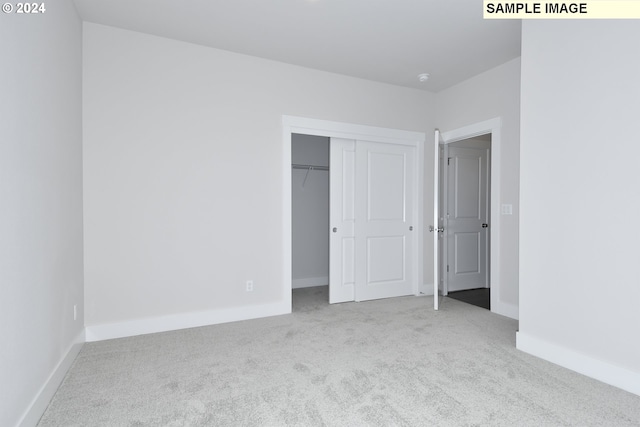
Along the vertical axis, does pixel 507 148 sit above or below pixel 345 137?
below

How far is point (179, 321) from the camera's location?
341 centimetres

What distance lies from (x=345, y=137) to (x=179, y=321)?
265 centimetres

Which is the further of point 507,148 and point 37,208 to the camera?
point 507,148

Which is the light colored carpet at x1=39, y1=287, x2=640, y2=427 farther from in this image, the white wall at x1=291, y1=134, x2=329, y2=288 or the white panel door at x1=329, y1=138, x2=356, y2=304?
the white wall at x1=291, y1=134, x2=329, y2=288

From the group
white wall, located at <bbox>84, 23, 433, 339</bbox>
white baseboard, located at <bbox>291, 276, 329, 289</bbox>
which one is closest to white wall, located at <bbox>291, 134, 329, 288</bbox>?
white baseboard, located at <bbox>291, 276, 329, 289</bbox>

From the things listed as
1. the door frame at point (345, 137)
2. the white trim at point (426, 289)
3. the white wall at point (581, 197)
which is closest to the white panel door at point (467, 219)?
the white trim at point (426, 289)

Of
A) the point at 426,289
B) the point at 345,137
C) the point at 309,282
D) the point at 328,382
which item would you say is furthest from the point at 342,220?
the point at 328,382

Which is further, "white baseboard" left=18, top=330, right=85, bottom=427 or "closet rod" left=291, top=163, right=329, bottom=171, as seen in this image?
"closet rod" left=291, top=163, right=329, bottom=171

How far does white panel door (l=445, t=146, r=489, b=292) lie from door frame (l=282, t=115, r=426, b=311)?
1.47 feet

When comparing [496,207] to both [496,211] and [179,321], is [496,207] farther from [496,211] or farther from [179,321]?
[179,321]

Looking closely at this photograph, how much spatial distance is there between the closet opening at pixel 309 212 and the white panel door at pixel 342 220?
85 centimetres

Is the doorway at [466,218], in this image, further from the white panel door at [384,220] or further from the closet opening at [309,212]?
the closet opening at [309,212]

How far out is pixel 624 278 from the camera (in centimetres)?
226

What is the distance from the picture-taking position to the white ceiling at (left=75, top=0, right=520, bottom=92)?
2.82 m
